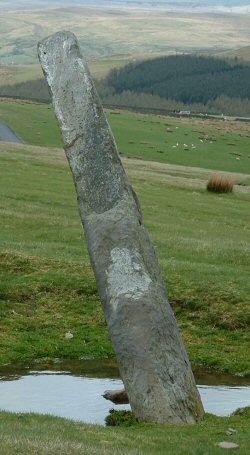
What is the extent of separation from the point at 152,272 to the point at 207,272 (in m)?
11.0

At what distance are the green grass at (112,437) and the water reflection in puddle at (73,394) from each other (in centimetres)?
247

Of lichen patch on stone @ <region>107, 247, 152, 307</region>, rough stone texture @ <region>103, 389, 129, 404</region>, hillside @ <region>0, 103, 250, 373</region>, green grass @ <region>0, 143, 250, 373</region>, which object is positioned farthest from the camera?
hillside @ <region>0, 103, 250, 373</region>

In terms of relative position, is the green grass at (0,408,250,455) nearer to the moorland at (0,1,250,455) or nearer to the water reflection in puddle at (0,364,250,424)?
the moorland at (0,1,250,455)

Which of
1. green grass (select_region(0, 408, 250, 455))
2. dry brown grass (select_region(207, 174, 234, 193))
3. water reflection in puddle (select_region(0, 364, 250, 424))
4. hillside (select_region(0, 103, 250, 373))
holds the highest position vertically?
green grass (select_region(0, 408, 250, 455))

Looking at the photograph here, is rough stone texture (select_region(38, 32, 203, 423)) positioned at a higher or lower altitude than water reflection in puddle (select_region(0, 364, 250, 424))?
higher

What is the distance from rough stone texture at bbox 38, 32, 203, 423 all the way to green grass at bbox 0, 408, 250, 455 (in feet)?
2.25

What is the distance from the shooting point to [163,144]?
94.6m

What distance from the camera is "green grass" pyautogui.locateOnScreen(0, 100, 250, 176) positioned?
85500 mm

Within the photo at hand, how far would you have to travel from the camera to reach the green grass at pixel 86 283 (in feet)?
73.6

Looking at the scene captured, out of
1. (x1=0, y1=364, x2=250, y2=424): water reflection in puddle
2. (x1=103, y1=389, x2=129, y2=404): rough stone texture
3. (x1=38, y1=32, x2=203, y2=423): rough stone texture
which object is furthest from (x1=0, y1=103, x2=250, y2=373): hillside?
(x1=38, y1=32, x2=203, y2=423): rough stone texture

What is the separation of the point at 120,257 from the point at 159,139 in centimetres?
8425

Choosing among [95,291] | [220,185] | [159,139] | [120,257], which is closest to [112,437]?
Result: [120,257]

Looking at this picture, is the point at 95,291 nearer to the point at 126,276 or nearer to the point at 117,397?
the point at 117,397

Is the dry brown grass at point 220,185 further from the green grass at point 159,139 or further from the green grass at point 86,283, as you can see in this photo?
the green grass at point 159,139
